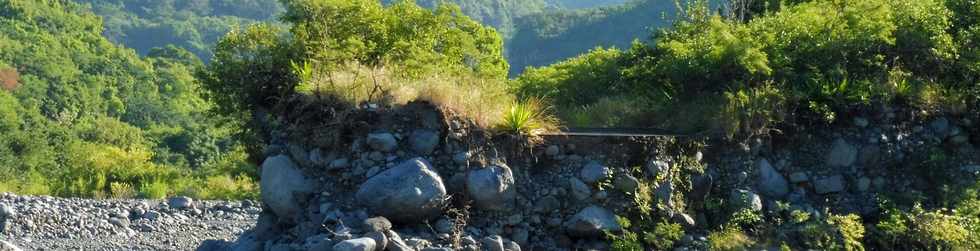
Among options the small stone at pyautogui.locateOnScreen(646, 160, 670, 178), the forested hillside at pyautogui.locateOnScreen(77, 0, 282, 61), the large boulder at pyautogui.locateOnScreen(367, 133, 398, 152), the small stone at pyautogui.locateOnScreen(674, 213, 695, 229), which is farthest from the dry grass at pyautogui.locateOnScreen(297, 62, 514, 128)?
the forested hillside at pyautogui.locateOnScreen(77, 0, 282, 61)

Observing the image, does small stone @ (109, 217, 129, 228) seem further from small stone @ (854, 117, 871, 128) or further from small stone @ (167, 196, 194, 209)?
small stone @ (854, 117, 871, 128)

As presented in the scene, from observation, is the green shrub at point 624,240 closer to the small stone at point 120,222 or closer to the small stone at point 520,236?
the small stone at point 520,236

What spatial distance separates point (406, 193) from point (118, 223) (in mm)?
9626

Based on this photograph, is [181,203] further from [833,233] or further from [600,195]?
[833,233]

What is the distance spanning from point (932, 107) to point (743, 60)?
183cm

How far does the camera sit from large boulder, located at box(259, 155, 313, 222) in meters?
7.93

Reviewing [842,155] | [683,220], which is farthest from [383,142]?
[842,155]

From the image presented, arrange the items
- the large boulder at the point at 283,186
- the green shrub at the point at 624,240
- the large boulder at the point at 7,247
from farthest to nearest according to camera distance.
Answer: the large boulder at the point at 7,247 → the large boulder at the point at 283,186 → the green shrub at the point at 624,240

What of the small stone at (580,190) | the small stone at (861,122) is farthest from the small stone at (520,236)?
the small stone at (861,122)

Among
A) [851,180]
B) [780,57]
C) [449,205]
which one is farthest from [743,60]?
[449,205]

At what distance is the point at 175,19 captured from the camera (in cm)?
10031

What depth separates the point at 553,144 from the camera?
8234 millimetres

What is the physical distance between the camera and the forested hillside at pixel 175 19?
295 feet

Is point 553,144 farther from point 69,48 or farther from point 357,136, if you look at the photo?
point 69,48
